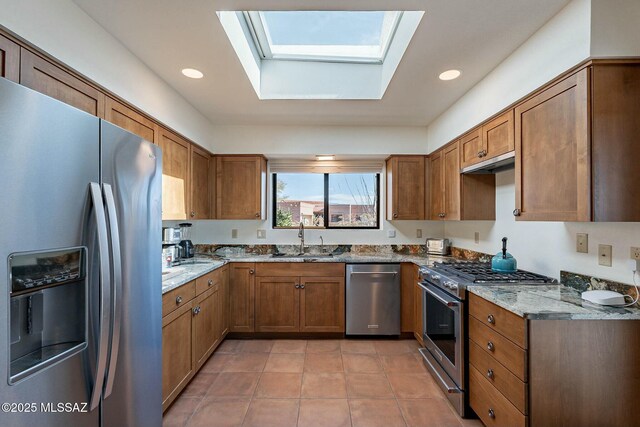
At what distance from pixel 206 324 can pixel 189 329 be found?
0.36 metres

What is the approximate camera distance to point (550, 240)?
204 centimetres

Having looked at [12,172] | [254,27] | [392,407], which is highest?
[254,27]

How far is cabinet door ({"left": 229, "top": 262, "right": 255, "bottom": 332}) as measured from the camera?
127 inches

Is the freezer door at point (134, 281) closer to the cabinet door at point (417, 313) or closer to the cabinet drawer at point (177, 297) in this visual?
the cabinet drawer at point (177, 297)

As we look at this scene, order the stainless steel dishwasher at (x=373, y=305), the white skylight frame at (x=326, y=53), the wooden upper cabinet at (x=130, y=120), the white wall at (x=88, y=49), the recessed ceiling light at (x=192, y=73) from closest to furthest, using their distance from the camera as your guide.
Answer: the white wall at (x=88, y=49) < the wooden upper cabinet at (x=130, y=120) < the recessed ceiling light at (x=192, y=73) < the white skylight frame at (x=326, y=53) < the stainless steel dishwasher at (x=373, y=305)

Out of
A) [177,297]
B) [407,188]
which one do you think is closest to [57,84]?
[177,297]

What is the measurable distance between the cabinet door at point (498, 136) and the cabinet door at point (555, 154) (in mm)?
77

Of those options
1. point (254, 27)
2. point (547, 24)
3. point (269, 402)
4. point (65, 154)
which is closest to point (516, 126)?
point (547, 24)

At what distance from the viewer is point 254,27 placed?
2.23 meters

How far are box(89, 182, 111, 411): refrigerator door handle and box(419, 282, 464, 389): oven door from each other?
77.9 inches

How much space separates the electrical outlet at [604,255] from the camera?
63.8 inches

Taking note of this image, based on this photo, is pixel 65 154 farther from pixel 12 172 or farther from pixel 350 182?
pixel 350 182

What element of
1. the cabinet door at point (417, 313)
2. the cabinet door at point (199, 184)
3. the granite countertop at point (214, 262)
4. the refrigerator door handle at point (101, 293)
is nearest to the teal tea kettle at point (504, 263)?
the granite countertop at point (214, 262)

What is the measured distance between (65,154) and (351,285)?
276cm
